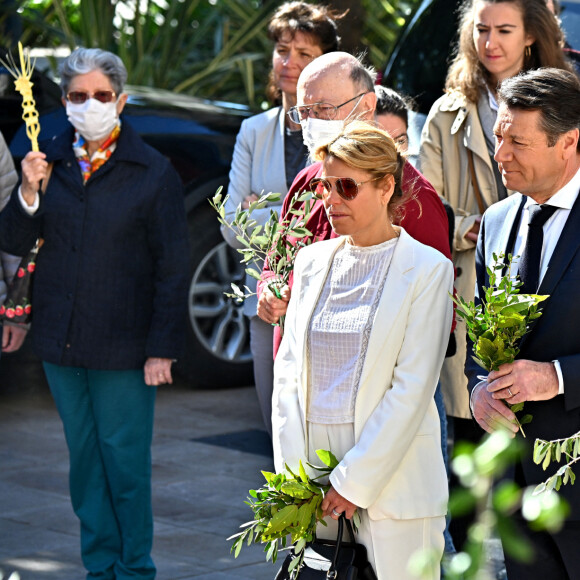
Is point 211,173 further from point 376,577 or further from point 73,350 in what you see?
point 376,577

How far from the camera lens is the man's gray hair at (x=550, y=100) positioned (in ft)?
9.25

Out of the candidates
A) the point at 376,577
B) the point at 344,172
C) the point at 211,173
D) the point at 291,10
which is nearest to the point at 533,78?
the point at 344,172

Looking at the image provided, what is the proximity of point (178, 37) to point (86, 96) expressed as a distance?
789 cm

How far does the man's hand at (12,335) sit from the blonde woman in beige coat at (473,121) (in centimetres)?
168

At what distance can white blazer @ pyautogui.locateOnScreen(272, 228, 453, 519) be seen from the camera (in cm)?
285

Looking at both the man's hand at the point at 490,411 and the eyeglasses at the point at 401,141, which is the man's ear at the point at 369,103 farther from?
the man's hand at the point at 490,411

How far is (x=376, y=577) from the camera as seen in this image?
2.87m

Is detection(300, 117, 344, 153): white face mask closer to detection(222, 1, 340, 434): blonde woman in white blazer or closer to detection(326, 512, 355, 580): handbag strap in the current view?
detection(222, 1, 340, 434): blonde woman in white blazer

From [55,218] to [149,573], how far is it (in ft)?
4.55

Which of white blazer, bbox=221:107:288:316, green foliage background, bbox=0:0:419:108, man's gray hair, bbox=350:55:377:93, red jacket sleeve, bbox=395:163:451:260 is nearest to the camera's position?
red jacket sleeve, bbox=395:163:451:260

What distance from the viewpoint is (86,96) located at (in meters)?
4.19

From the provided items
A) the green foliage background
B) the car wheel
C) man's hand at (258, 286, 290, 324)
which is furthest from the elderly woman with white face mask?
the green foliage background

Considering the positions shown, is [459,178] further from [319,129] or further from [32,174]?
[32,174]

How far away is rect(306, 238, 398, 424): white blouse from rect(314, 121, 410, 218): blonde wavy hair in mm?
199
